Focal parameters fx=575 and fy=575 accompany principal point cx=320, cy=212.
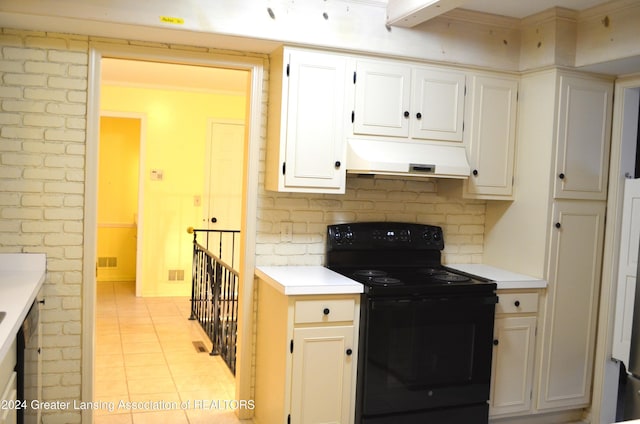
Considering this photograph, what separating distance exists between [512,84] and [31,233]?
2893 mm

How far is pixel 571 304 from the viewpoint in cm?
350

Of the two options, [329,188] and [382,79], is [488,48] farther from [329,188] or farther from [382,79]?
[329,188]

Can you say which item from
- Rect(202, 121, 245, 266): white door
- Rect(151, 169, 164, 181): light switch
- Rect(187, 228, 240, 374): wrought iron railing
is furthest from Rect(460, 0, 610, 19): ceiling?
Rect(151, 169, 164, 181): light switch

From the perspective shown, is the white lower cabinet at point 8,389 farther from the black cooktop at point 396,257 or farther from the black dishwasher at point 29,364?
the black cooktop at point 396,257

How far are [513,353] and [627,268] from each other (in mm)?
843

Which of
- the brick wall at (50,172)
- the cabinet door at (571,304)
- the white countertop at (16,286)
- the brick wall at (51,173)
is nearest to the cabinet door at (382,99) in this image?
the cabinet door at (571,304)

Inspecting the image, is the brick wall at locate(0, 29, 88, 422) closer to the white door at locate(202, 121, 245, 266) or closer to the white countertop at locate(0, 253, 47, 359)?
the white countertop at locate(0, 253, 47, 359)

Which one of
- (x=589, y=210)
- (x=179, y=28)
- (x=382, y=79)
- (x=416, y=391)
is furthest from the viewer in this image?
(x=589, y=210)

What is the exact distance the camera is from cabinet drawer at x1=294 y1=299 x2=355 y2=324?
284 centimetres

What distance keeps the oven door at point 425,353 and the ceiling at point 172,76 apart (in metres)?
2.92

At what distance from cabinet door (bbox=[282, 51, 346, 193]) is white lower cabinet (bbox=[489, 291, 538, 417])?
4.06ft

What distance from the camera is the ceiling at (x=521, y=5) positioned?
313 cm

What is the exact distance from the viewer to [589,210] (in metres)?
3.51

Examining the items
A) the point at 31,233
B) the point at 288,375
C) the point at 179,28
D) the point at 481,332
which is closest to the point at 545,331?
the point at 481,332
